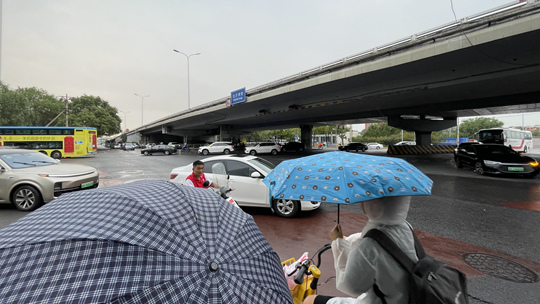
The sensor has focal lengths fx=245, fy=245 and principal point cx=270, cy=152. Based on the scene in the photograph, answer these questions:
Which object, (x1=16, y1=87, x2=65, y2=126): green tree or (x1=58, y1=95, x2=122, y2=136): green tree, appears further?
(x1=58, y1=95, x2=122, y2=136): green tree

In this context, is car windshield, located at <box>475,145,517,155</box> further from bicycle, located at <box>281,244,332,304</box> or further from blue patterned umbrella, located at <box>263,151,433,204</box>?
bicycle, located at <box>281,244,332,304</box>

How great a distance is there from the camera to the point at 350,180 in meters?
1.59

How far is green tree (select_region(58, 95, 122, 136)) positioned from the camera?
47.2 m

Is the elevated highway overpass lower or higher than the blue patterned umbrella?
higher

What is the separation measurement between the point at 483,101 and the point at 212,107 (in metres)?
25.2

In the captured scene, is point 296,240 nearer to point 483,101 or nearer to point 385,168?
point 385,168

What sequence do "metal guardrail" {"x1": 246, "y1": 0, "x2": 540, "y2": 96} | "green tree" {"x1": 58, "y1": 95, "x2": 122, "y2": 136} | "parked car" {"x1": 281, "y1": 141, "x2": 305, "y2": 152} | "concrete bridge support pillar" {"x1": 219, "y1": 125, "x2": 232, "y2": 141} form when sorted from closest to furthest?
"metal guardrail" {"x1": 246, "y1": 0, "x2": 540, "y2": 96}
"parked car" {"x1": 281, "y1": 141, "x2": 305, "y2": 152}
"concrete bridge support pillar" {"x1": 219, "y1": 125, "x2": 232, "y2": 141}
"green tree" {"x1": 58, "y1": 95, "x2": 122, "y2": 136}

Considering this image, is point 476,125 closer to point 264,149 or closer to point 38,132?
point 264,149

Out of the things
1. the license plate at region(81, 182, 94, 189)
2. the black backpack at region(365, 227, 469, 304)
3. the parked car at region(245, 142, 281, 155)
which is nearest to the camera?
the black backpack at region(365, 227, 469, 304)

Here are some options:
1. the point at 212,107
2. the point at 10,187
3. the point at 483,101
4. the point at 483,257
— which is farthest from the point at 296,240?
the point at 212,107

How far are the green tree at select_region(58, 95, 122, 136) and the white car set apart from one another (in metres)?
52.7

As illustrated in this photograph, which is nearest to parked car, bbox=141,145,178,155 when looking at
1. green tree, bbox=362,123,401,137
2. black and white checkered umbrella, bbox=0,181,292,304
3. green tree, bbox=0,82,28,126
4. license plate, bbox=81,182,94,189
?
green tree, bbox=0,82,28,126

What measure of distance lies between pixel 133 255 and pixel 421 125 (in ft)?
103

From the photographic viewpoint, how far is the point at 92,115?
48156 mm
